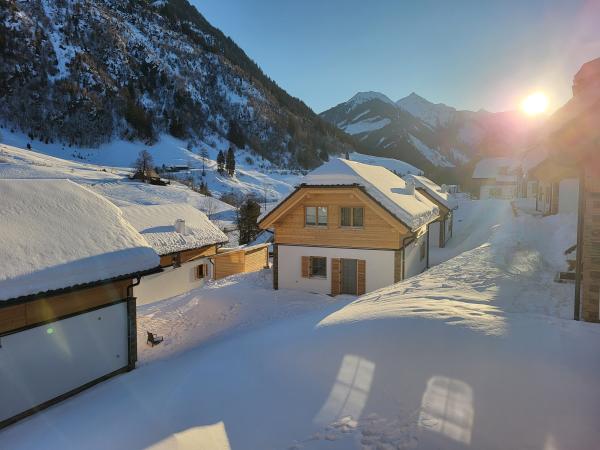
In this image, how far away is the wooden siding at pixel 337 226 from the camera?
17094mm

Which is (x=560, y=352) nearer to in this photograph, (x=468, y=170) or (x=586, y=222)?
(x=586, y=222)

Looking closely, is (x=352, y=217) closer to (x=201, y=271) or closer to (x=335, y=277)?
→ (x=335, y=277)

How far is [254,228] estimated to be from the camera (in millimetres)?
35969

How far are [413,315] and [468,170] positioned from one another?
7624cm

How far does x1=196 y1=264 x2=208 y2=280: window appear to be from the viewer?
2208 centimetres

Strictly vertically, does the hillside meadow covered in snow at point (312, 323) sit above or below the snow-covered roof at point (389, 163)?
below

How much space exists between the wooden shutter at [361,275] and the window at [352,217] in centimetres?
174

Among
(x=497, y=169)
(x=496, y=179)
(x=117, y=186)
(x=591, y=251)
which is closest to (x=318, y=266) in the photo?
(x=591, y=251)

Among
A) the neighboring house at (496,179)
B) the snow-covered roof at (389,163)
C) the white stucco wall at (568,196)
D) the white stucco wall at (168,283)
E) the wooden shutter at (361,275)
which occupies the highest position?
the snow-covered roof at (389,163)

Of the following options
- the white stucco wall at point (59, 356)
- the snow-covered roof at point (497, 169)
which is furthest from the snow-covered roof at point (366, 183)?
the snow-covered roof at point (497, 169)

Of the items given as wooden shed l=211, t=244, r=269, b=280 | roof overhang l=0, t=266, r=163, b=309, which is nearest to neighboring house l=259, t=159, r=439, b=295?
wooden shed l=211, t=244, r=269, b=280

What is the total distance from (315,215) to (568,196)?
41.9ft

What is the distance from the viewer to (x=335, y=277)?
59.2 feet

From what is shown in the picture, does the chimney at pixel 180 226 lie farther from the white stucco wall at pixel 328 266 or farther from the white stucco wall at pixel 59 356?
the white stucco wall at pixel 59 356
